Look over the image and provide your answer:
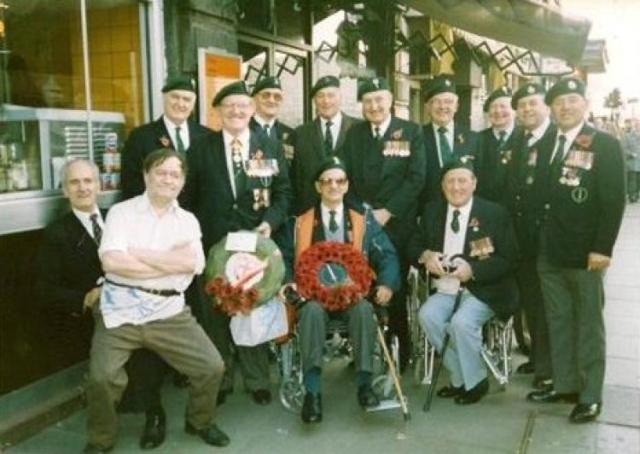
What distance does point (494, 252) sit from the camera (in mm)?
4656

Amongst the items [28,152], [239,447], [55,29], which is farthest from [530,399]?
[55,29]

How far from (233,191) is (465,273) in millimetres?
1599

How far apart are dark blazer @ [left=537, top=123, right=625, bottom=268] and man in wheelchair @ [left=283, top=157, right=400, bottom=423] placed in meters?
1.03

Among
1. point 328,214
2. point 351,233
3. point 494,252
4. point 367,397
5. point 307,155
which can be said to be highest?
point 307,155

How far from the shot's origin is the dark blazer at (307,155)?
523cm

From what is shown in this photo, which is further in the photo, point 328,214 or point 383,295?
point 328,214

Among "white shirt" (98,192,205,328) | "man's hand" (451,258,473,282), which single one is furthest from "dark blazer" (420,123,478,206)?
"white shirt" (98,192,205,328)

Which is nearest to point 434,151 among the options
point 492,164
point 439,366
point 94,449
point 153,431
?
point 492,164

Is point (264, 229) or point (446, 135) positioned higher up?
point (446, 135)

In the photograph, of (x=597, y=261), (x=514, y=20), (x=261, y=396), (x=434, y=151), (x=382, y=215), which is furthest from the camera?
(x=514, y=20)

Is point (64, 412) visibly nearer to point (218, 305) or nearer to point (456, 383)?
point (218, 305)

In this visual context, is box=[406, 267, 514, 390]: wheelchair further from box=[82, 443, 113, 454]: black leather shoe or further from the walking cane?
box=[82, 443, 113, 454]: black leather shoe

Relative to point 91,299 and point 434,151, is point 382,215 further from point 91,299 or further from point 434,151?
point 91,299

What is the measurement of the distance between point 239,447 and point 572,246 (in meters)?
2.27
